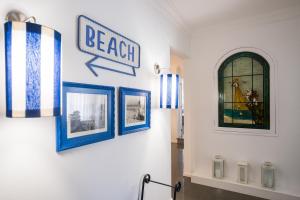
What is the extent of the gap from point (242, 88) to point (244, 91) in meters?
0.06

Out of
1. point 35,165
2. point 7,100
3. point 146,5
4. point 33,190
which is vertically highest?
point 146,5

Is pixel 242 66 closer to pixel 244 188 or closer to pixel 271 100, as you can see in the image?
pixel 271 100

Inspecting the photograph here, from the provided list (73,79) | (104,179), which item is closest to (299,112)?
(104,179)

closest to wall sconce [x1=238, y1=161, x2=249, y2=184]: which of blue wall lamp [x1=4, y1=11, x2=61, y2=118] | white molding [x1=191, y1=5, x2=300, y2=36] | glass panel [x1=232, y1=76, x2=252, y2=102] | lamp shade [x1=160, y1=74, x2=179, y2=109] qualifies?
glass panel [x1=232, y1=76, x2=252, y2=102]

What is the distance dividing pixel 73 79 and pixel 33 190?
0.63m

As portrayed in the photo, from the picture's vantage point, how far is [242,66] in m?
2.92

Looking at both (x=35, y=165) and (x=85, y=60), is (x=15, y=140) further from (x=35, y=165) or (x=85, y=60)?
(x=85, y=60)

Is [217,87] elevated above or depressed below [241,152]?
above

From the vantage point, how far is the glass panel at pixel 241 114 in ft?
9.36

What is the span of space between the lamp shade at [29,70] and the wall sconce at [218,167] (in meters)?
2.86

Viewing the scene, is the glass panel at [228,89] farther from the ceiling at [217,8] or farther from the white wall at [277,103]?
the ceiling at [217,8]

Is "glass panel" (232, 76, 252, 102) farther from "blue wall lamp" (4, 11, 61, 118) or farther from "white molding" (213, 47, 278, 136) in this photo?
"blue wall lamp" (4, 11, 61, 118)

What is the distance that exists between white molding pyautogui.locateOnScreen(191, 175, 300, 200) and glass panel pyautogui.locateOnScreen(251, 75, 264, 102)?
1327mm

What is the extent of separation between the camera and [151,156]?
1.95 metres
